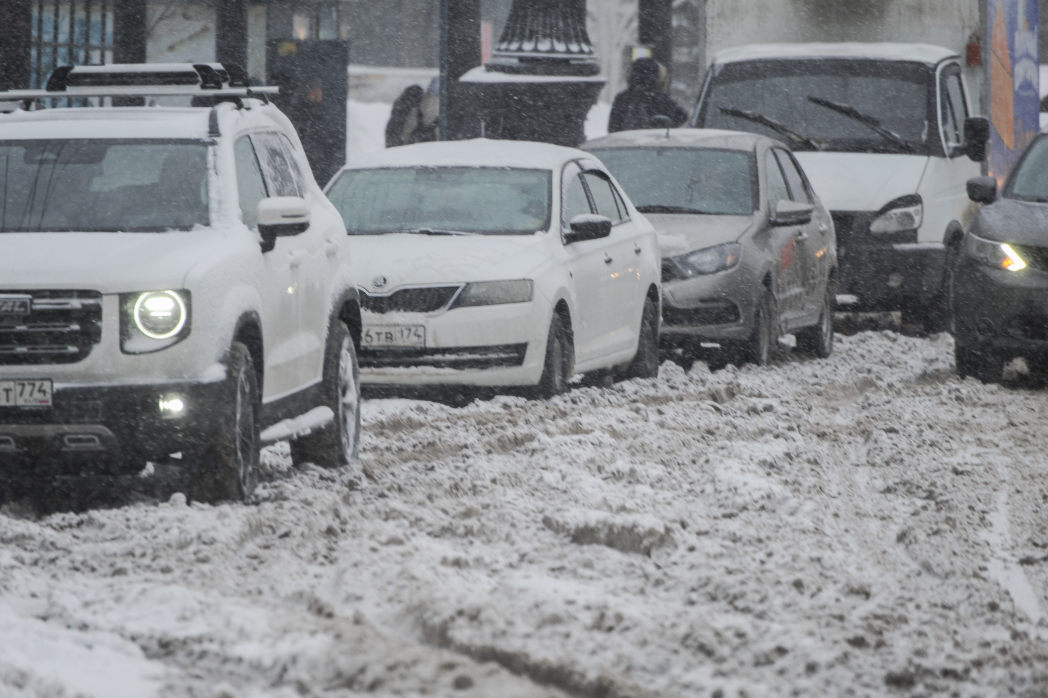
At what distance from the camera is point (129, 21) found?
57.9 feet

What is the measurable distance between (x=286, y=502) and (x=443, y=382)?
→ 2.93 meters

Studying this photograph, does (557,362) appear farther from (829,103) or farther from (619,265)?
(829,103)

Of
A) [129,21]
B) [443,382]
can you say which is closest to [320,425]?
[443,382]

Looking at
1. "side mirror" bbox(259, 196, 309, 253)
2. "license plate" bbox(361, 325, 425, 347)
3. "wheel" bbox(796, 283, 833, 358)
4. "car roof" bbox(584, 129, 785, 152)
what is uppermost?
"side mirror" bbox(259, 196, 309, 253)

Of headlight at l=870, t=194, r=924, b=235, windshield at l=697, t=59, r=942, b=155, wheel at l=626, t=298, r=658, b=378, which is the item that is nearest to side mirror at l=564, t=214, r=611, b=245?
wheel at l=626, t=298, r=658, b=378

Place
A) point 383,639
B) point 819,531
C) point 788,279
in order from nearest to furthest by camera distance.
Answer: point 383,639 < point 819,531 < point 788,279

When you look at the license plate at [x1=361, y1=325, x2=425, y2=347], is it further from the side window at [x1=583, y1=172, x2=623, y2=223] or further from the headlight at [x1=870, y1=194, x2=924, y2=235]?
the headlight at [x1=870, y1=194, x2=924, y2=235]

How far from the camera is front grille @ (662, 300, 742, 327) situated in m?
12.1

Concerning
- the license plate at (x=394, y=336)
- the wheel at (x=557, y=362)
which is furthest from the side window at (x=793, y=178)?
the license plate at (x=394, y=336)

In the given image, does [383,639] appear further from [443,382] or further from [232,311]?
[443,382]

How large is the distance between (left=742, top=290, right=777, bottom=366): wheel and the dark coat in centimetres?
429

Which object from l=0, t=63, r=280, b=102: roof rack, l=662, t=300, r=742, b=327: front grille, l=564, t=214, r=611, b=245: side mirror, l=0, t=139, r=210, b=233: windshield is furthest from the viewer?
A: l=662, t=300, r=742, b=327: front grille

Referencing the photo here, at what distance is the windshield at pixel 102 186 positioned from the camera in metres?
7.16

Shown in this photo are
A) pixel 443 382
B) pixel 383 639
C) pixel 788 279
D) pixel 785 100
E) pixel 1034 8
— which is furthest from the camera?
pixel 1034 8
